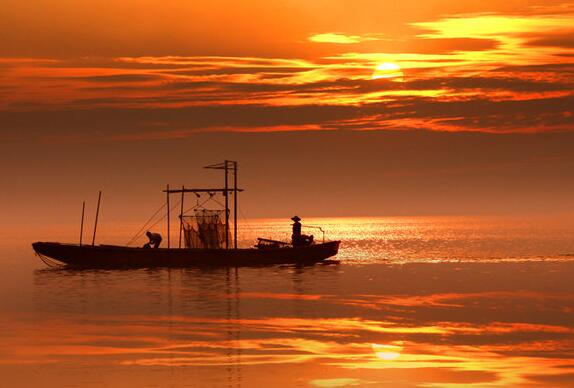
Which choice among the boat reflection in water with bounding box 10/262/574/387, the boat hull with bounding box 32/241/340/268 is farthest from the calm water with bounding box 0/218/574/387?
the boat hull with bounding box 32/241/340/268

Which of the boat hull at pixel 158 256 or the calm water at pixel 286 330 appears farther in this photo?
the boat hull at pixel 158 256

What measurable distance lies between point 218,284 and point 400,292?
534 inches

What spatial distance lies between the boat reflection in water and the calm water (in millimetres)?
75

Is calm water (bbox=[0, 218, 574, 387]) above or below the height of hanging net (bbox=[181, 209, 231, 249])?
below

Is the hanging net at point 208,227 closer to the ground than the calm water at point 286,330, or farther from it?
farther from it

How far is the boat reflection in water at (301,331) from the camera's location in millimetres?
34406

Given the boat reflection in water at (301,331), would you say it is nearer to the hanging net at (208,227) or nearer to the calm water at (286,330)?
the calm water at (286,330)

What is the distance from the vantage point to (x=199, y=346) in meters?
41.2

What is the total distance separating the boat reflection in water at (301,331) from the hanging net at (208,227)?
8067 millimetres

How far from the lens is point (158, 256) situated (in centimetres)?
8656

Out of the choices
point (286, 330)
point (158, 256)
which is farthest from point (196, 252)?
point (286, 330)

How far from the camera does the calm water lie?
3422 cm

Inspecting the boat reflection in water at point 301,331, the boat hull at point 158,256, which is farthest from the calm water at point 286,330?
the boat hull at point 158,256

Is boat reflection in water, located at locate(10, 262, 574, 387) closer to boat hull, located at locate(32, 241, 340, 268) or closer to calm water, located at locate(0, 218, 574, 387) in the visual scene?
calm water, located at locate(0, 218, 574, 387)
